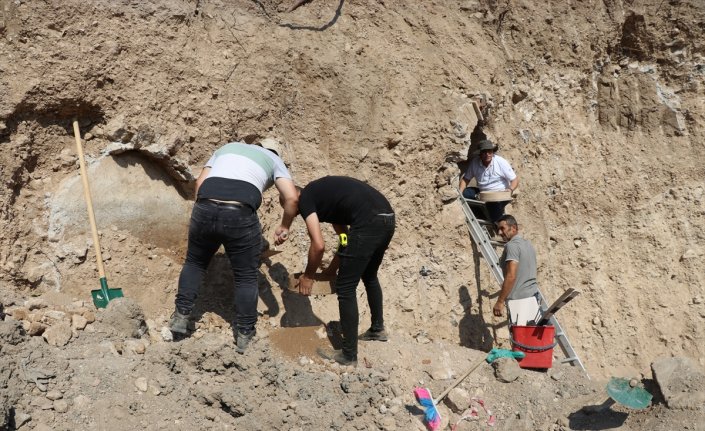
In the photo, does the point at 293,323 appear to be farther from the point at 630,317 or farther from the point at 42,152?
the point at 630,317

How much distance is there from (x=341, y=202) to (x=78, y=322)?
1914mm

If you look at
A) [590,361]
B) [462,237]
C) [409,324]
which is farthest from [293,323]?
[590,361]

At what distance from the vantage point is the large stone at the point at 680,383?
4.88m

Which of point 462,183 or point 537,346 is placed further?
point 462,183

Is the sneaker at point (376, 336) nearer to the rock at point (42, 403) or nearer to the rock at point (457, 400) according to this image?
the rock at point (457, 400)

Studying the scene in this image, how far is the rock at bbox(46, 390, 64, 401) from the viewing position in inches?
161

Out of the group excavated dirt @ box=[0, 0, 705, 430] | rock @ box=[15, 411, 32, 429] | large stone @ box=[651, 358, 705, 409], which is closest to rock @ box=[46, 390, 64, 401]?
excavated dirt @ box=[0, 0, 705, 430]

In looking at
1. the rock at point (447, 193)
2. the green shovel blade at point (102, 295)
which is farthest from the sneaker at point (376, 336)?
the green shovel blade at point (102, 295)

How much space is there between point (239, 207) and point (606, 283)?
500cm

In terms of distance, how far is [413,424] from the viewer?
4914 millimetres

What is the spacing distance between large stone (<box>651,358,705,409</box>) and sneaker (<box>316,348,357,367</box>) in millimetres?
2106

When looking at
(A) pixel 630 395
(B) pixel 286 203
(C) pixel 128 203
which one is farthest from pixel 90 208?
(A) pixel 630 395

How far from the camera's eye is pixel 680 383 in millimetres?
4965

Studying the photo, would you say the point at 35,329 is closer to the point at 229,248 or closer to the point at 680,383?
the point at 229,248
